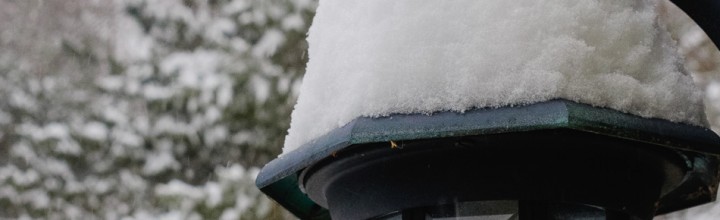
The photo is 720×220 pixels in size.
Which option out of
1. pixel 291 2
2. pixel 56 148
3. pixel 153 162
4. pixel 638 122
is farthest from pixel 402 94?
pixel 56 148

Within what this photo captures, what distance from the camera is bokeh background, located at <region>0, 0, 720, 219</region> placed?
4.64 m

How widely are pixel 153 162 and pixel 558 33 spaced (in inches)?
167

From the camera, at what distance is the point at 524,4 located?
3.51 ft

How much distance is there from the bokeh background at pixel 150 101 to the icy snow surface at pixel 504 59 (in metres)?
3.39

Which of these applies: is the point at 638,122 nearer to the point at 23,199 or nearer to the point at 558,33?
the point at 558,33

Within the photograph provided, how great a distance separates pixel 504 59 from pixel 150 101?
13.7 feet

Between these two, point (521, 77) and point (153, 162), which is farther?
point (153, 162)

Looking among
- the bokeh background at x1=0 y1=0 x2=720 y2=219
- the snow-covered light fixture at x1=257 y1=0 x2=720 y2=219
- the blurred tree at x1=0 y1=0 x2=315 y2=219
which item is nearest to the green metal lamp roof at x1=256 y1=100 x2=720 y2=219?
the snow-covered light fixture at x1=257 y1=0 x2=720 y2=219

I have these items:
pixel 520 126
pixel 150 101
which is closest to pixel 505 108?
pixel 520 126

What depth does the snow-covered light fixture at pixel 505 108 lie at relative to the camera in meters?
1.01

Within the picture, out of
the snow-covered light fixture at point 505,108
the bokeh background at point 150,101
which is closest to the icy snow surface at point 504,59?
the snow-covered light fixture at point 505,108

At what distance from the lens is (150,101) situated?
496 centimetres

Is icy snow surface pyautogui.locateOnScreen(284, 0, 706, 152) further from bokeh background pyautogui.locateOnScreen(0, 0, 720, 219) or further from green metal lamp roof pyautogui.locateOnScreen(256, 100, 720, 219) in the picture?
bokeh background pyautogui.locateOnScreen(0, 0, 720, 219)

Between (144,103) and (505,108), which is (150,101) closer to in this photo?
(144,103)
